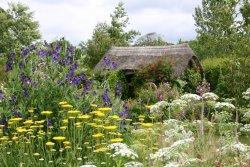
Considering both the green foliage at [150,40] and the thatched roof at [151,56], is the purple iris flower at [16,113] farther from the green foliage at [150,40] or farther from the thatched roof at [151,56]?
the green foliage at [150,40]

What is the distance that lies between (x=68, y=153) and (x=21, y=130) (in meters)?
0.81


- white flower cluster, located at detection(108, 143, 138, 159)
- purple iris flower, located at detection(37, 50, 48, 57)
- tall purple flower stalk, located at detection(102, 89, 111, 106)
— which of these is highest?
purple iris flower, located at detection(37, 50, 48, 57)

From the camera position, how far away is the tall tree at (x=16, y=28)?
5128 centimetres

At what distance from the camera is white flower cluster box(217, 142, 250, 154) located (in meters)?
5.10

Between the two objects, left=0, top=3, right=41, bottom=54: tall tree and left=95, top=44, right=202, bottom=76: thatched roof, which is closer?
left=95, top=44, right=202, bottom=76: thatched roof

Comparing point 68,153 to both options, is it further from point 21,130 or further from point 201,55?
point 201,55

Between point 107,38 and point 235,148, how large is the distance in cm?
3866

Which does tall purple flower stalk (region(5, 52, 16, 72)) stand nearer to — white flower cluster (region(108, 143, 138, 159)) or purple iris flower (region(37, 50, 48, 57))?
purple iris flower (region(37, 50, 48, 57))

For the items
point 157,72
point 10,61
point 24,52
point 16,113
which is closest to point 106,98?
point 16,113

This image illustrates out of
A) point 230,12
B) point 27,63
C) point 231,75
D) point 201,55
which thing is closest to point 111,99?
point 27,63

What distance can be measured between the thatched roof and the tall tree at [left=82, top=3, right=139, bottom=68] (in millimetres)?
7129

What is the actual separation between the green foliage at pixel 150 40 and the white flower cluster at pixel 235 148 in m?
47.0

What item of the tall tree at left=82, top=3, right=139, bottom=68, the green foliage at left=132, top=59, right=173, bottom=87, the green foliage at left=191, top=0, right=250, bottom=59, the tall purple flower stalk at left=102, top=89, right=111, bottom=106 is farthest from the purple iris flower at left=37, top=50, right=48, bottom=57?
the tall tree at left=82, top=3, right=139, bottom=68

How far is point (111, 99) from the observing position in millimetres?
11039
